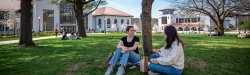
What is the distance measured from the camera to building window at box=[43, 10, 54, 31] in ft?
221

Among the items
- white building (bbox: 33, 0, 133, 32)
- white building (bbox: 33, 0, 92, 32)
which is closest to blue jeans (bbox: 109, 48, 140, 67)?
white building (bbox: 33, 0, 133, 32)

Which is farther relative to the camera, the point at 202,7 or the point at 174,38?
the point at 202,7

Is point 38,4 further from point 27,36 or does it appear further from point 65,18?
point 27,36

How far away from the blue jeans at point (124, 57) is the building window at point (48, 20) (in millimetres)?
62496

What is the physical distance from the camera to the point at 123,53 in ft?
22.8

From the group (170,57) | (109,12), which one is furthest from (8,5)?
(170,57)

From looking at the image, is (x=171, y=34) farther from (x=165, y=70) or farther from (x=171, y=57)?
(x=165, y=70)

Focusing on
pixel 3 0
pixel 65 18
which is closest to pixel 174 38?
pixel 3 0

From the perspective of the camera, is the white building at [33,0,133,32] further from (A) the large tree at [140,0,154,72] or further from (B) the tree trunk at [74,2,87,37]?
(A) the large tree at [140,0,154,72]

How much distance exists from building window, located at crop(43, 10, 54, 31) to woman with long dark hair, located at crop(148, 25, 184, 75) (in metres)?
63.8

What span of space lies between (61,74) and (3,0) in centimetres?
6135

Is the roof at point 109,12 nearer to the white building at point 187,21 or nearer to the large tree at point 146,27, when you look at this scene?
the white building at point 187,21

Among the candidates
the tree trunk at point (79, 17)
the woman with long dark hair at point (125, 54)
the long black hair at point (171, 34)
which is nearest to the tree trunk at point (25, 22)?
the woman with long dark hair at point (125, 54)

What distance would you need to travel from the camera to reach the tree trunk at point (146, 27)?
328 inches
